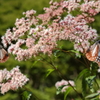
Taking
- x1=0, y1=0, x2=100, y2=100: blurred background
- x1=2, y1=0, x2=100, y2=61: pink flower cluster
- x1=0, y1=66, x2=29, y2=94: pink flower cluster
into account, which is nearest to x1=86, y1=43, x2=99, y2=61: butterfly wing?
x1=2, y1=0, x2=100, y2=61: pink flower cluster

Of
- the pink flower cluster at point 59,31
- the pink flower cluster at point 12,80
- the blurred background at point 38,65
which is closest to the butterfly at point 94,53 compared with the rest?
the pink flower cluster at point 59,31

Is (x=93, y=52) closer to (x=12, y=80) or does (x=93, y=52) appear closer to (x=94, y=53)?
(x=94, y=53)

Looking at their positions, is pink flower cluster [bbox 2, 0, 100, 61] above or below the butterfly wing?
above

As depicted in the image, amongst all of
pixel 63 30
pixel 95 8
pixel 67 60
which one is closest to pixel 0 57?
pixel 63 30

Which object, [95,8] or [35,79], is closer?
[95,8]

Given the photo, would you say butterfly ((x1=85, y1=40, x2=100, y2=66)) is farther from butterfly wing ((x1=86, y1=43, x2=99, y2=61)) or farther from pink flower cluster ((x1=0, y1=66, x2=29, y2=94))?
pink flower cluster ((x1=0, y1=66, x2=29, y2=94))

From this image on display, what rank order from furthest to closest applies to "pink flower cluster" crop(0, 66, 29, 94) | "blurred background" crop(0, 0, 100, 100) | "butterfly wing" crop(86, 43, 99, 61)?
1. "blurred background" crop(0, 0, 100, 100)
2. "pink flower cluster" crop(0, 66, 29, 94)
3. "butterfly wing" crop(86, 43, 99, 61)

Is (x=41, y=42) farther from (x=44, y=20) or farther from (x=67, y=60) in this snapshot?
(x=67, y=60)

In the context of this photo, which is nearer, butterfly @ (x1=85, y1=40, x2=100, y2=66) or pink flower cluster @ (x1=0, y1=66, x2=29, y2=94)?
butterfly @ (x1=85, y1=40, x2=100, y2=66)
